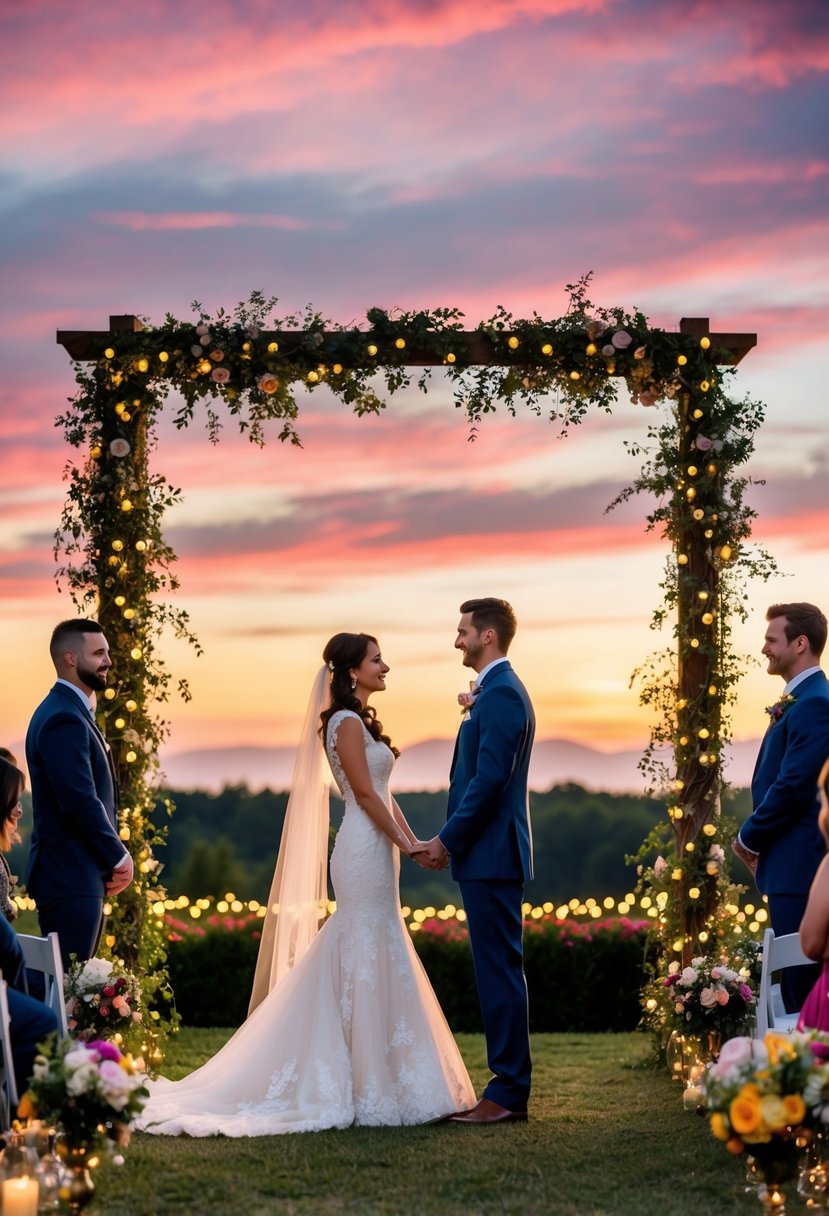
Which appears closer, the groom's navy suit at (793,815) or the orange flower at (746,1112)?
the orange flower at (746,1112)

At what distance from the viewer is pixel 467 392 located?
770cm

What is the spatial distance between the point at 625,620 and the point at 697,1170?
5990 mm

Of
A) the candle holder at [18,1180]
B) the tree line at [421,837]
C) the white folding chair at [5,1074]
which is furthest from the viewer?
the tree line at [421,837]

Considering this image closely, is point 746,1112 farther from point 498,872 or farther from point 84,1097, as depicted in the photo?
point 498,872

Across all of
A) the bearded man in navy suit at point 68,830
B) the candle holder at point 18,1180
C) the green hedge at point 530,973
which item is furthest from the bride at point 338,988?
the green hedge at point 530,973

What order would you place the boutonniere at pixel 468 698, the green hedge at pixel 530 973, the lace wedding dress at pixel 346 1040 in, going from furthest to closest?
the green hedge at pixel 530 973
the boutonniere at pixel 468 698
the lace wedding dress at pixel 346 1040

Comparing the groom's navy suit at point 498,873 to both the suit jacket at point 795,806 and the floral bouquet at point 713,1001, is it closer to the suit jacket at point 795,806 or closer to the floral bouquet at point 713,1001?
the floral bouquet at point 713,1001

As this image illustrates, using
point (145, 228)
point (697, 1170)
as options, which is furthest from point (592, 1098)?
point (145, 228)

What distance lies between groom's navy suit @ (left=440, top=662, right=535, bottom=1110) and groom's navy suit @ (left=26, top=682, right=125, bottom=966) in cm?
151

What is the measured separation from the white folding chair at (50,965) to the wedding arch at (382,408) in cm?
245

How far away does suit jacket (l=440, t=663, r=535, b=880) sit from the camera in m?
6.27

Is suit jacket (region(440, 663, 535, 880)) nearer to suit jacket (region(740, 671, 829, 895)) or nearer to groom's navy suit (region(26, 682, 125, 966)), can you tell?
suit jacket (region(740, 671, 829, 895))

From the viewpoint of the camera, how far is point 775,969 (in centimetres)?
540

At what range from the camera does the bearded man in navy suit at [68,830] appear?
20.5 ft
